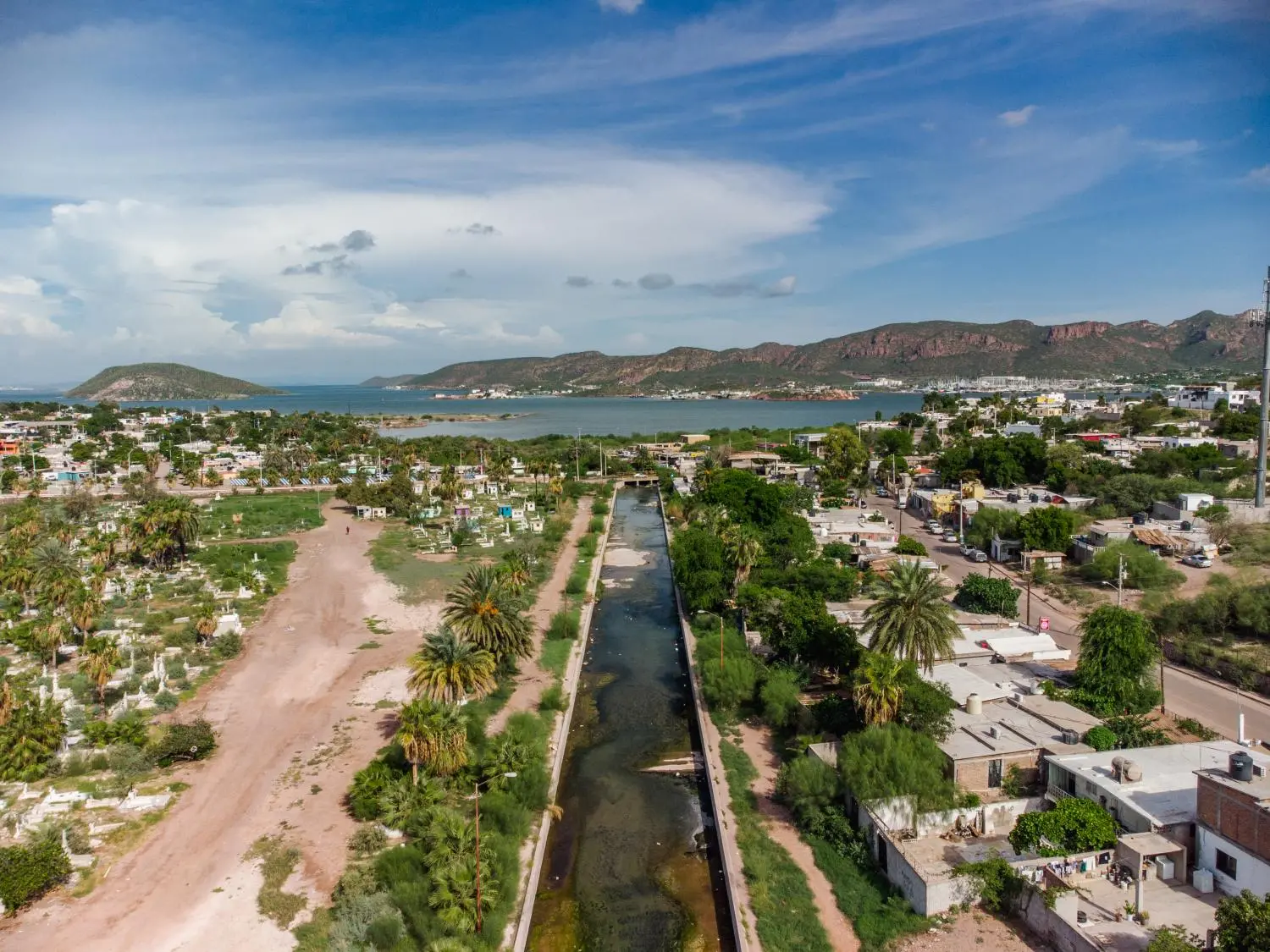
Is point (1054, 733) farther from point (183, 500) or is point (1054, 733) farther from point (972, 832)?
point (183, 500)

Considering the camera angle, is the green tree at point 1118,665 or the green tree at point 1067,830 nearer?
the green tree at point 1067,830

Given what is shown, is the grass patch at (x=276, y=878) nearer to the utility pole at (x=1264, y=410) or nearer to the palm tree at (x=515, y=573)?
the palm tree at (x=515, y=573)

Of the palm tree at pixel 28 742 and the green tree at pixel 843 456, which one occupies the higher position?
the green tree at pixel 843 456

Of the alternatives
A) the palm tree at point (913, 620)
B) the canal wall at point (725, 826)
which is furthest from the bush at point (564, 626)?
the palm tree at point (913, 620)

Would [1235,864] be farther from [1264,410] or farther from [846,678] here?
[1264,410]

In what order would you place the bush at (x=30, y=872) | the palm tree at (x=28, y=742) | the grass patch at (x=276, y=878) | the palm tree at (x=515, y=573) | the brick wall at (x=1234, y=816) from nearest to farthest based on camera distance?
the brick wall at (x=1234, y=816) → the bush at (x=30, y=872) → the grass patch at (x=276, y=878) → the palm tree at (x=28, y=742) → the palm tree at (x=515, y=573)
